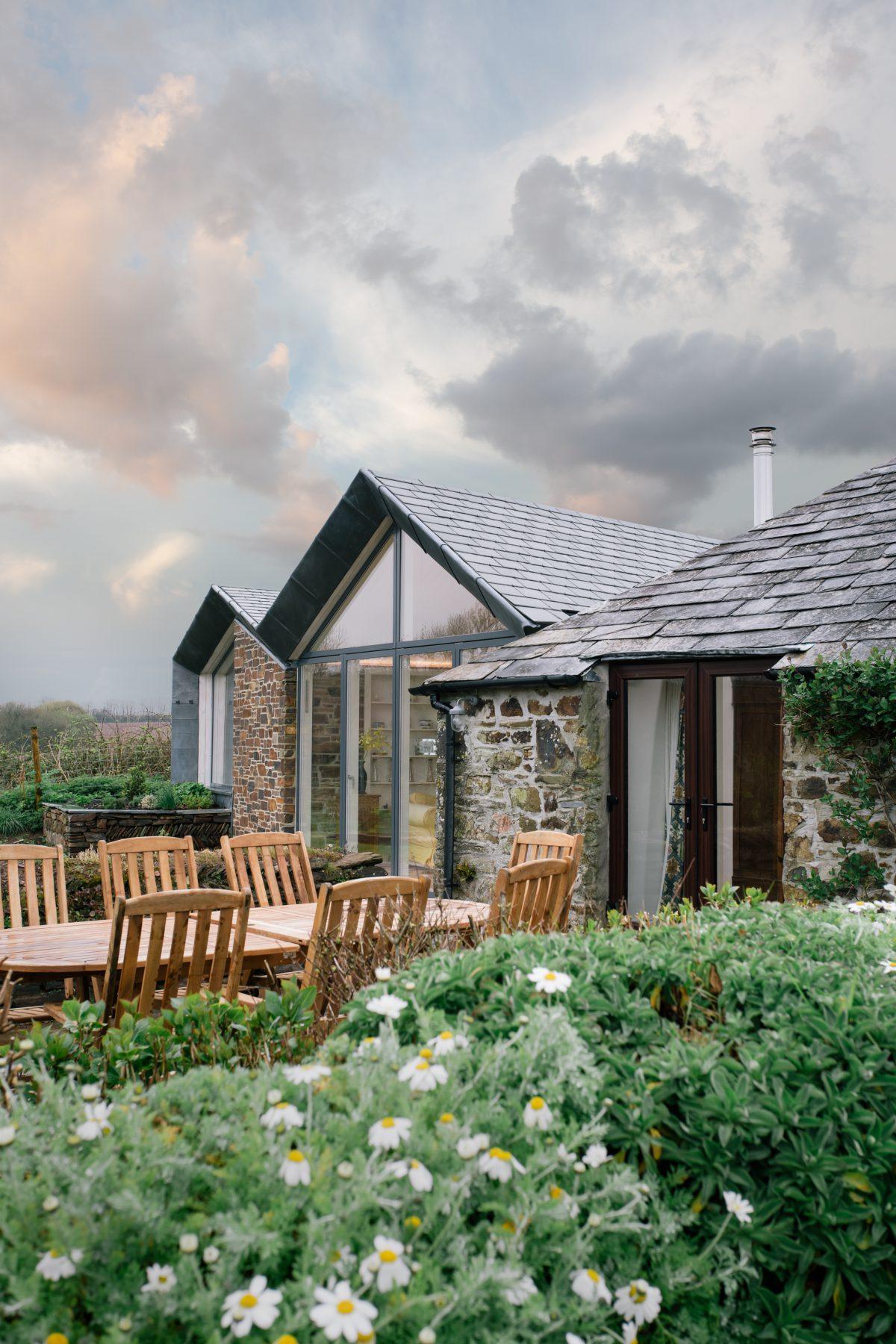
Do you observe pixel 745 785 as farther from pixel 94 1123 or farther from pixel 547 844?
pixel 94 1123

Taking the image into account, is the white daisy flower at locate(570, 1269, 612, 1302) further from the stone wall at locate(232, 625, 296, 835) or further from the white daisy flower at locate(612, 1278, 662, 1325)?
the stone wall at locate(232, 625, 296, 835)

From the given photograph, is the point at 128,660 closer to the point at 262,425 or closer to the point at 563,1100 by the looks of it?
the point at 262,425

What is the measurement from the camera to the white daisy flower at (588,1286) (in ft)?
4.58

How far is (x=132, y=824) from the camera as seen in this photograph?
541 inches

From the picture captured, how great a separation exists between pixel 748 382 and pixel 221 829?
1115cm

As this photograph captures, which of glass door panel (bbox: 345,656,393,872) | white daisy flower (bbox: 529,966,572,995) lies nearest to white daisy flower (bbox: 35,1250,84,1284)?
white daisy flower (bbox: 529,966,572,995)

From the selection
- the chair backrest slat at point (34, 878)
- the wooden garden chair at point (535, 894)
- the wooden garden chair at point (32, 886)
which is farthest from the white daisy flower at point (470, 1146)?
the chair backrest slat at point (34, 878)

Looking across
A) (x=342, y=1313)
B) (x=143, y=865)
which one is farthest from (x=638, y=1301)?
(x=143, y=865)

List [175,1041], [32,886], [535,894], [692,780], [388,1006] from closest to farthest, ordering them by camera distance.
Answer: [388,1006] < [175,1041] < [535,894] < [32,886] < [692,780]

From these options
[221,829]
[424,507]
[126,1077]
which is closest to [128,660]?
[221,829]

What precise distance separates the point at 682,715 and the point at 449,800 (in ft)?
7.53

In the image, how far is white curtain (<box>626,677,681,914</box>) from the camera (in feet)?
22.8

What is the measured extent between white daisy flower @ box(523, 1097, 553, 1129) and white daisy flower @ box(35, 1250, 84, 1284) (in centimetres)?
68

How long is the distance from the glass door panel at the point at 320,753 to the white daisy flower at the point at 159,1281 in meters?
10.0
